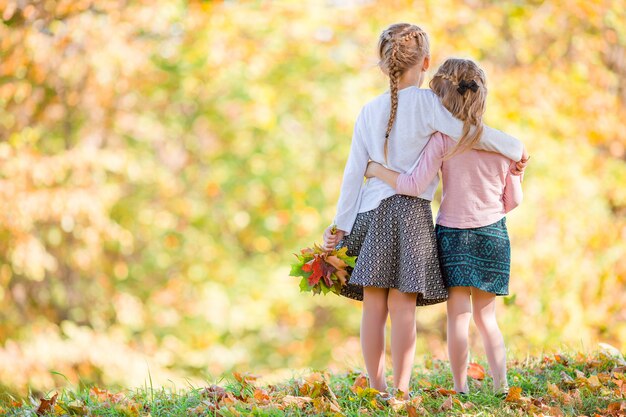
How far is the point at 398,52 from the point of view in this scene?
2934 mm

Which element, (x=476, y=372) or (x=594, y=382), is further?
(x=476, y=372)

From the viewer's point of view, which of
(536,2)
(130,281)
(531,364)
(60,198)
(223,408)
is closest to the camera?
(223,408)

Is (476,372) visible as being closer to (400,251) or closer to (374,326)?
(374,326)

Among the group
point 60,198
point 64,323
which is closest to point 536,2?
point 60,198

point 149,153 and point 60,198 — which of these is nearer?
point 60,198

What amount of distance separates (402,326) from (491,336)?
1.24 ft

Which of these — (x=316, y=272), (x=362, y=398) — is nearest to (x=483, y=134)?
(x=316, y=272)

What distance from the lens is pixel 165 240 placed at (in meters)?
7.95

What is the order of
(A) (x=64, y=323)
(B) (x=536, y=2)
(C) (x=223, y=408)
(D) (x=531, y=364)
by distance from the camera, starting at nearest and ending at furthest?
(C) (x=223, y=408) → (D) (x=531, y=364) → (A) (x=64, y=323) → (B) (x=536, y=2)

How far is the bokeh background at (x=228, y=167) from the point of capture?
6621 mm

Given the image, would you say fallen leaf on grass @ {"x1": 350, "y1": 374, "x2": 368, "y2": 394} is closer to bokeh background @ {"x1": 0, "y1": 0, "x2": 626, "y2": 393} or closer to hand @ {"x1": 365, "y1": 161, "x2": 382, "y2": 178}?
hand @ {"x1": 365, "y1": 161, "x2": 382, "y2": 178}

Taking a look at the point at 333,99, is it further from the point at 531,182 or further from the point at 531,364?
the point at 531,364

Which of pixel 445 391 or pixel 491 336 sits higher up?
pixel 491 336

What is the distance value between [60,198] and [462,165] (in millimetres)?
4343
